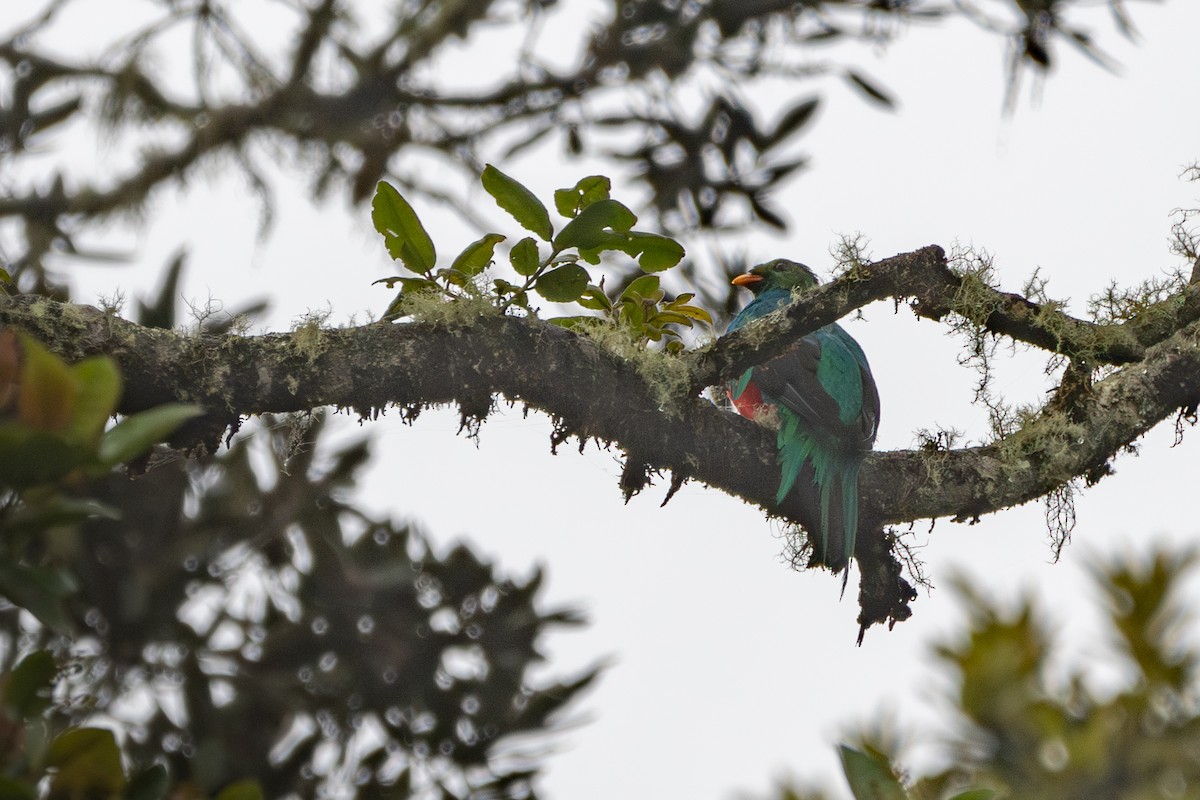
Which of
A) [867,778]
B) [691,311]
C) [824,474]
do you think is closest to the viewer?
[867,778]

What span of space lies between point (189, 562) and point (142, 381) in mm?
1327

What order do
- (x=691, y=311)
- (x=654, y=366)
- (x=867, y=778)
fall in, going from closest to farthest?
1. (x=867, y=778)
2. (x=654, y=366)
3. (x=691, y=311)

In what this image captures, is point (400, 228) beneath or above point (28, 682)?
above

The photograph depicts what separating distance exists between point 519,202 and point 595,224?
0.19 m

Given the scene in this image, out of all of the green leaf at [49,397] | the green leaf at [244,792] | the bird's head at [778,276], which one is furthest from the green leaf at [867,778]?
the bird's head at [778,276]

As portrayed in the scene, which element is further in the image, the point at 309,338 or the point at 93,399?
the point at 309,338

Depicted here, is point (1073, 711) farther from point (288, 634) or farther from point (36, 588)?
point (36, 588)

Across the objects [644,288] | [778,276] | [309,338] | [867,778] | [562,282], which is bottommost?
[867,778]

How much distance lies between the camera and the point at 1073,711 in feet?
14.0

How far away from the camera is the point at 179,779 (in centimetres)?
326

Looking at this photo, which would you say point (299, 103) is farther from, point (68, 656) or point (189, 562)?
point (68, 656)

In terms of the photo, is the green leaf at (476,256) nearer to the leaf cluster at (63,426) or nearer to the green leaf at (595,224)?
the green leaf at (595,224)

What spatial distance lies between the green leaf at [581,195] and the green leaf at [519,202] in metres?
0.11

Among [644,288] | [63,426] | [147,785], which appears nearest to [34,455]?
[63,426]
